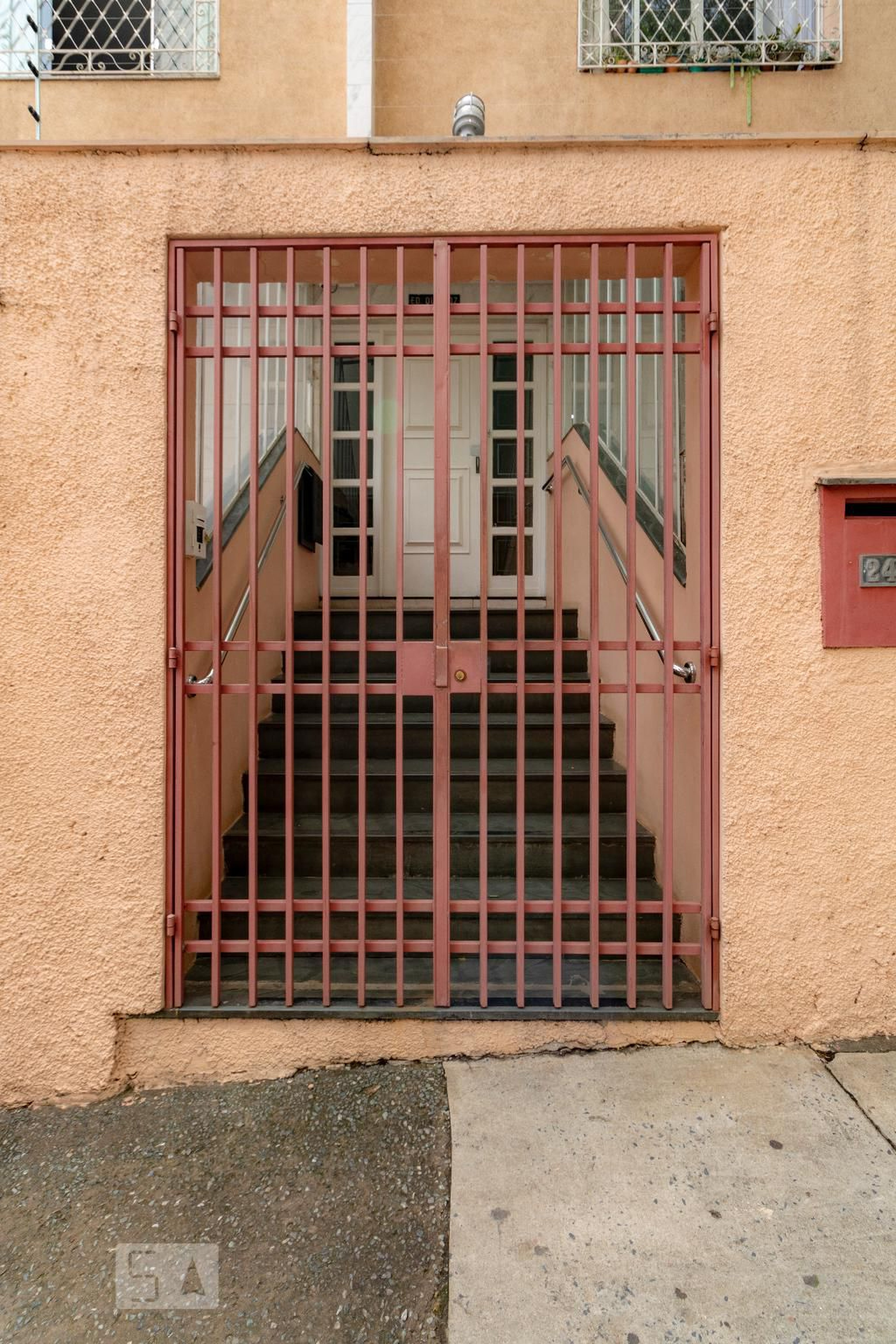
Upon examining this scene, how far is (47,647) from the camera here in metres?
2.46

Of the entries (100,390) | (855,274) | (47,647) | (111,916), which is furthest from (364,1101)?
(855,274)

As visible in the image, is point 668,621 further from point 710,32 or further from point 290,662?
point 710,32

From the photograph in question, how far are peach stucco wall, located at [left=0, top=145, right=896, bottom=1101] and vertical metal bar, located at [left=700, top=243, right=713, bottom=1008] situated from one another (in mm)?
61

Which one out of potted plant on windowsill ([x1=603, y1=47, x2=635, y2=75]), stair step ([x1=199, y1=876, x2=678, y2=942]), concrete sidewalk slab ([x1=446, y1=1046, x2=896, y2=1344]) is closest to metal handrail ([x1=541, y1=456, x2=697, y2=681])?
stair step ([x1=199, y1=876, x2=678, y2=942])

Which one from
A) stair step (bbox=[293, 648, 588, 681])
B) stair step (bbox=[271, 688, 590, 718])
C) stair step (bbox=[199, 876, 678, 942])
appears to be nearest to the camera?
stair step (bbox=[199, 876, 678, 942])

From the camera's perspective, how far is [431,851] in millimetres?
3279

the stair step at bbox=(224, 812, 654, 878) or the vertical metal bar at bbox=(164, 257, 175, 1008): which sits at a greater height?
the vertical metal bar at bbox=(164, 257, 175, 1008)

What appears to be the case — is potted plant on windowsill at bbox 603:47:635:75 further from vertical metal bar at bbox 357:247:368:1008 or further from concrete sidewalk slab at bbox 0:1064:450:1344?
concrete sidewalk slab at bbox 0:1064:450:1344

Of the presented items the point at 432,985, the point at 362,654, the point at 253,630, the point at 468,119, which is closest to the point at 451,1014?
the point at 432,985

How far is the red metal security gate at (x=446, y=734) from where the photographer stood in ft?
8.10

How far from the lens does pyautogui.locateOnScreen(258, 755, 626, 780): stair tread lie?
138 inches

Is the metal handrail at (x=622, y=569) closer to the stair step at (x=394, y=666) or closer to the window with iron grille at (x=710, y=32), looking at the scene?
the stair step at (x=394, y=666)

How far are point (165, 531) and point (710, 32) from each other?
525 centimetres

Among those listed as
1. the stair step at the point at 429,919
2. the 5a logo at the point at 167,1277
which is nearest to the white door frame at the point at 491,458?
the stair step at the point at 429,919
